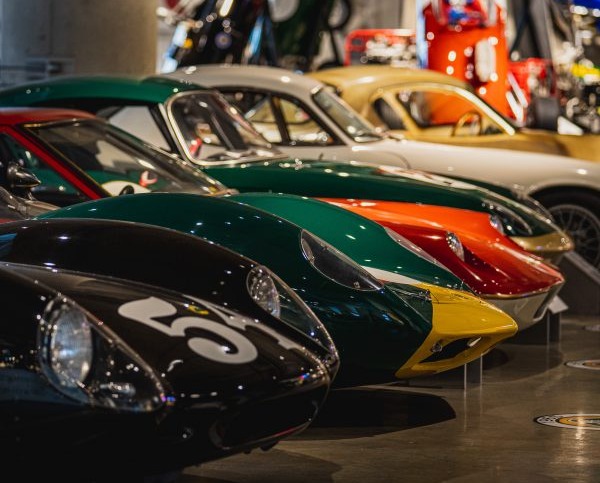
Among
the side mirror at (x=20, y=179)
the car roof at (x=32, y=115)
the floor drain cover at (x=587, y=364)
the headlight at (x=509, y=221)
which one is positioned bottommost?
the floor drain cover at (x=587, y=364)

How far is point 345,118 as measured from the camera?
36.1ft

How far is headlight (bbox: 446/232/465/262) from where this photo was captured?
7039mm

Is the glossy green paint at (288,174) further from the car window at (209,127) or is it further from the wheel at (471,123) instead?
the wheel at (471,123)

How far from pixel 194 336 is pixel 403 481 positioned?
134 cm

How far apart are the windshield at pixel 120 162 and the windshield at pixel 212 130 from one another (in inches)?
34.6

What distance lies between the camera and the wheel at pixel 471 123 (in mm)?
12578

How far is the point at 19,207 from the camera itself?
238 inches

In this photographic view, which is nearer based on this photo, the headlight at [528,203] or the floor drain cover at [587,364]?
the floor drain cover at [587,364]

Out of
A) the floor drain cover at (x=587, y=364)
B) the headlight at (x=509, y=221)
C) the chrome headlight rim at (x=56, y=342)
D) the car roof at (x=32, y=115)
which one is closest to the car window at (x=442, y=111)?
the headlight at (x=509, y=221)

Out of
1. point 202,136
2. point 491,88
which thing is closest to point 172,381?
point 202,136

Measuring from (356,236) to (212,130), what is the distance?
2904mm

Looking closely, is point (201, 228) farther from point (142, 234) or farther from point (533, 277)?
point (533, 277)

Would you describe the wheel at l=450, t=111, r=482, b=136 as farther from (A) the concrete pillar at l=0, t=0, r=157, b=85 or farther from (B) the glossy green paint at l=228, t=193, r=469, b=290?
(B) the glossy green paint at l=228, t=193, r=469, b=290

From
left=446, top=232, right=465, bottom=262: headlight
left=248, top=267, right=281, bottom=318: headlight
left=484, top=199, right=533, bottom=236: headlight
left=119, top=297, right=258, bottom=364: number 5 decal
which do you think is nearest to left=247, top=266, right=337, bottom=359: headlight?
left=248, top=267, right=281, bottom=318: headlight
